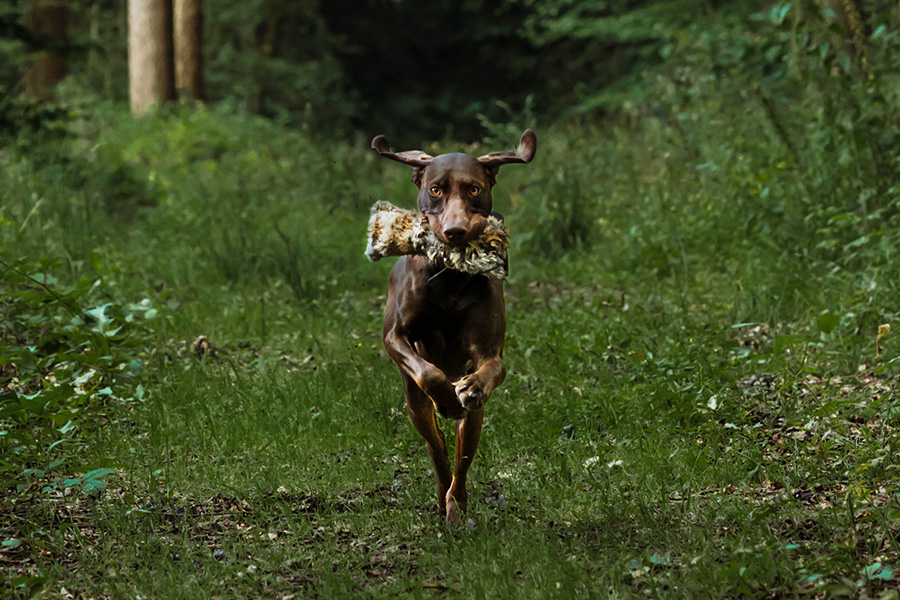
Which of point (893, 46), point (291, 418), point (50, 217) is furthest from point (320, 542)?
point (893, 46)

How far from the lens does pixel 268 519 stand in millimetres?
4363

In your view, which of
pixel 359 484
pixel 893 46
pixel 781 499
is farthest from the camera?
pixel 893 46

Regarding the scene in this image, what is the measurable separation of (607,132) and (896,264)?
7.24m

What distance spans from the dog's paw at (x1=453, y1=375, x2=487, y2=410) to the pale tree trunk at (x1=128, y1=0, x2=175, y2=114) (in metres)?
14.1

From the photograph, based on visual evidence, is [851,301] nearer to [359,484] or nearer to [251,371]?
[359,484]

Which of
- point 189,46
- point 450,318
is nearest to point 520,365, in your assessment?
point 450,318

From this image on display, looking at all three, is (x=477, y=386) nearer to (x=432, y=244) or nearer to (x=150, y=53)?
(x=432, y=244)

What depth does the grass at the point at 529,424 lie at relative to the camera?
3732mm

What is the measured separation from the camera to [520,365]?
6.39 metres

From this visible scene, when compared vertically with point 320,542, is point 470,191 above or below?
above

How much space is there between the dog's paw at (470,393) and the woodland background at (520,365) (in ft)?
2.09

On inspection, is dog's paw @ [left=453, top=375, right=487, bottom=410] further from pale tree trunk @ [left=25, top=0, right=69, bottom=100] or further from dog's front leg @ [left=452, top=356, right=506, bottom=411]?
pale tree trunk @ [left=25, top=0, right=69, bottom=100]

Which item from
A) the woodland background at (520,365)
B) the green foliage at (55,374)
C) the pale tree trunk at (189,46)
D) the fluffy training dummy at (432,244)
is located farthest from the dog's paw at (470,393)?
the pale tree trunk at (189,46)

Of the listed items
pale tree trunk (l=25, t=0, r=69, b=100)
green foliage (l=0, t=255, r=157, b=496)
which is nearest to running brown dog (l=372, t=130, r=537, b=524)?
green foliage (l=0, t=255, r=157, b=496)
